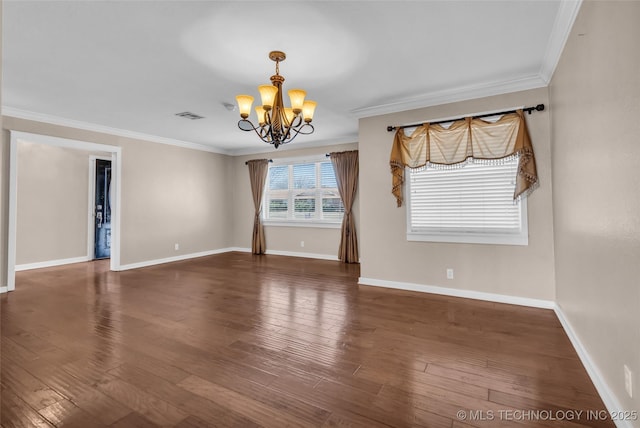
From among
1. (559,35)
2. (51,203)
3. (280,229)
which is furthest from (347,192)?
(51,203)

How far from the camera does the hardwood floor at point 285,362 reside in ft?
6.18

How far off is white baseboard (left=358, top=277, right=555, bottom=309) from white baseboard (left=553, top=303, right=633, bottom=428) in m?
0.61

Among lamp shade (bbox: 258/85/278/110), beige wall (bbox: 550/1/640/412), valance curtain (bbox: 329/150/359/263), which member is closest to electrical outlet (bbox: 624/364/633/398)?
beige wall (bbox: 550/1/640/412)

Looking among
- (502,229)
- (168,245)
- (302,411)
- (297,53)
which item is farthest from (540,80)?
(168,245)

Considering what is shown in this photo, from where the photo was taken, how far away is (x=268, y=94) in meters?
2.94

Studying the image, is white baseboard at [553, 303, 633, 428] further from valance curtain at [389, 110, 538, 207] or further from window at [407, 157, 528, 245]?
valance curtain at [389, 110, 538, 207]

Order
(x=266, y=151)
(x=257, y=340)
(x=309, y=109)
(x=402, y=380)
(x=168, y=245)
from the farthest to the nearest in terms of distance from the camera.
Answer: (x=266, y=151), (x=168, y=245), (x=309, y=109), (x=257, y=340), (x=402, y=380)

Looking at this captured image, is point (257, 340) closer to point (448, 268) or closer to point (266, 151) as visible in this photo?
point (448, 268)

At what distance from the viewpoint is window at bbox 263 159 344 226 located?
22.5ft

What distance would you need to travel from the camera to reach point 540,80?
3453 millimetres

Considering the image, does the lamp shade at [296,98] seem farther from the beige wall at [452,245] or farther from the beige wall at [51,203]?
the beige wall at [51,203]

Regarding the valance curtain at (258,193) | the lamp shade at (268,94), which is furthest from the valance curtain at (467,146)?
the valance curtain at (258,193)

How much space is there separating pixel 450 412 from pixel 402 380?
37cm

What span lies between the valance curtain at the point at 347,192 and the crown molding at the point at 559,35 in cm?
346
